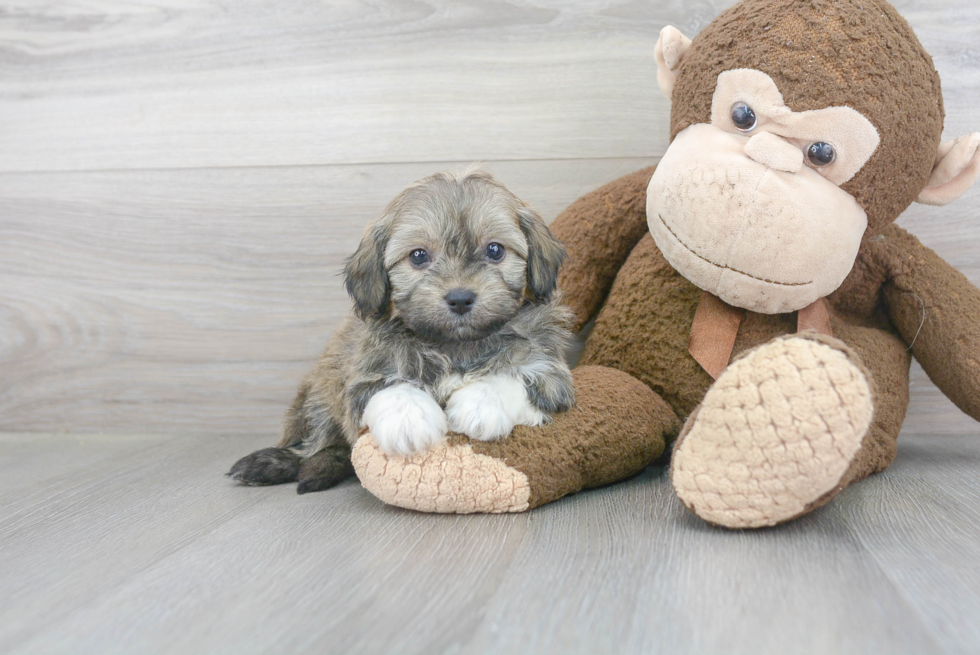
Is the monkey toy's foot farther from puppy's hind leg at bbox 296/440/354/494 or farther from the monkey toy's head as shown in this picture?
the monkey toy's head

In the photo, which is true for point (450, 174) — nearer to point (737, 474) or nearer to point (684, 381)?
point (684, 381)

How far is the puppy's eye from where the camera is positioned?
1.81 m

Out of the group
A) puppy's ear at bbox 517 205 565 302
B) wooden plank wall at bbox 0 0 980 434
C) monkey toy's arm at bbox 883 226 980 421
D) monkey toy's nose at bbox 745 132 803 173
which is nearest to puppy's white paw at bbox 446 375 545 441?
puppy's ear at bbox 517 205 565 302

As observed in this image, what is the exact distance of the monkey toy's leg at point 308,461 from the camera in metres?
2.07

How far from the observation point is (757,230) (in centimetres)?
171

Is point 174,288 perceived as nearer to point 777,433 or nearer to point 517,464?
point 517,464

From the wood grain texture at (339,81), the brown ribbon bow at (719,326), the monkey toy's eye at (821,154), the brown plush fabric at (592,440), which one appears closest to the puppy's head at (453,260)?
the brown plush fabric at (592,440)

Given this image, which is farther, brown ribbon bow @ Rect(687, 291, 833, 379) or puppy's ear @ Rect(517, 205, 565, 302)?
brown ribbon bow @ Rect(687, 291, 833, 379)

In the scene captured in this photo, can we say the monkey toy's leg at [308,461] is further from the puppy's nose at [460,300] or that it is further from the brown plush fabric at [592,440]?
the puppy's nose at [460,300]

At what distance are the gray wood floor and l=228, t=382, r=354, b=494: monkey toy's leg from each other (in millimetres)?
84

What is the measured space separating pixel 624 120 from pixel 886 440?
50.8 inches

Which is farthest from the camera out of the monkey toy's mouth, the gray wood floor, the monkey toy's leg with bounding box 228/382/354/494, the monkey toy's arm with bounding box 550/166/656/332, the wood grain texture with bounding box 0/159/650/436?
the wood grain texture with bounding box 0/159/650/436

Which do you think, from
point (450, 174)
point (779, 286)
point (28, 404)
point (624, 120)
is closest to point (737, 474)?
point (779, 286)

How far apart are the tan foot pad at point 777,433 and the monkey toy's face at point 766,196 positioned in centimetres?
34
